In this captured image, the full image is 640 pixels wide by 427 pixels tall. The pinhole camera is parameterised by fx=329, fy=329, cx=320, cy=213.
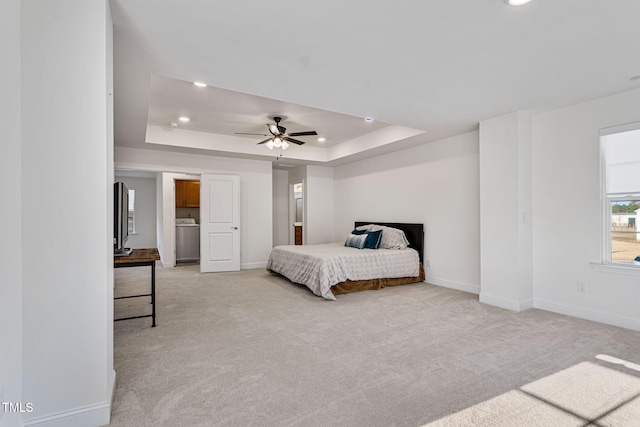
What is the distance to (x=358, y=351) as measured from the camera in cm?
271

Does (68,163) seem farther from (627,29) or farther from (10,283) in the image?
(627,29)

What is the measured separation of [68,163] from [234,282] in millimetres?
4033

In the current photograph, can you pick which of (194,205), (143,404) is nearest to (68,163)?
(143,404)

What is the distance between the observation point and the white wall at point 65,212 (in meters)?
1.64

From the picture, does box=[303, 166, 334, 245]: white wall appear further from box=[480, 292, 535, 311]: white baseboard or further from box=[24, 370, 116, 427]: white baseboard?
box=[24, 370, 116, 427]: white baseboard

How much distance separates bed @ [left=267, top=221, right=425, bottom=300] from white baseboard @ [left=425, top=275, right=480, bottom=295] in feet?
0.54

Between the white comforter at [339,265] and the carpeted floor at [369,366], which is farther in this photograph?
the white comforter at [339,265]

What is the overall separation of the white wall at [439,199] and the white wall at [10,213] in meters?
4.89

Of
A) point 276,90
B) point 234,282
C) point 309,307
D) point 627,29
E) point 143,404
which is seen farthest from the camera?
point 234,282

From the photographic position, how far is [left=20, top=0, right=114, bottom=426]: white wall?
164 centimetres

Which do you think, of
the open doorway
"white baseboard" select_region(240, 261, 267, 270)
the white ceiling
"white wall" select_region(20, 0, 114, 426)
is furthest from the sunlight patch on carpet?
the open doorway

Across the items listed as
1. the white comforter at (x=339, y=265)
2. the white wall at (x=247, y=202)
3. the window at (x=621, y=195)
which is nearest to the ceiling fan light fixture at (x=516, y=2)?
the window at (x=621, y=195)

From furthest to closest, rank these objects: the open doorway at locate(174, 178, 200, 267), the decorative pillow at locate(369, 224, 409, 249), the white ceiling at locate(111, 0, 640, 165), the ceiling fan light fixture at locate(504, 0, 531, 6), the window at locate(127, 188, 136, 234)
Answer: the window at locate(127, 188, 136, 234) < the open doorway at locate(174, 178, 200, 267) < the decorative pillow at locate(369, 224, 409, 249) < the white ceiling at locate(111, 0, 640, 165) < the ceiling fan light fixture at locate(504, 0, 531, 6)

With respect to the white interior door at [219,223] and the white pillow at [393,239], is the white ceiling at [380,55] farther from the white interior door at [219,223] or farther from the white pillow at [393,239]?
the white interior door at [219,223]
